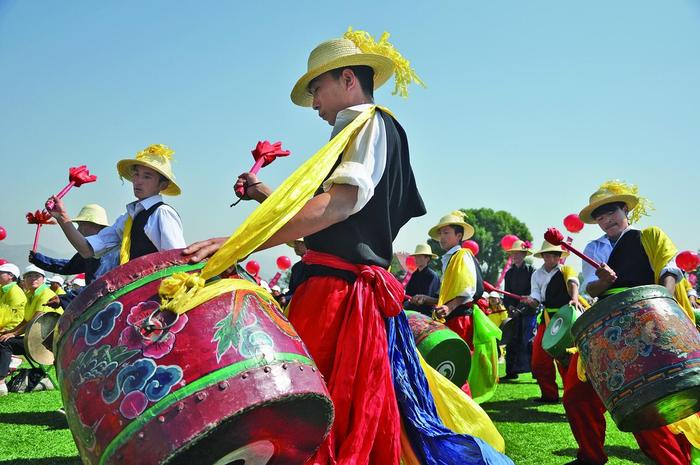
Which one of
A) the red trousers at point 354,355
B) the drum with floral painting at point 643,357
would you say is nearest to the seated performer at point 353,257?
the red trousers at point 354,355

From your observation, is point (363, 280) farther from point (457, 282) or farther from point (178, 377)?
point (457, 282)

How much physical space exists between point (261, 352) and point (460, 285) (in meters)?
5.31

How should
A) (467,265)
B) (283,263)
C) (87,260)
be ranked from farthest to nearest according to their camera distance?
(283,263), (467,265), (87,260)

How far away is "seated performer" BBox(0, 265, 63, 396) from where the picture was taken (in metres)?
8.17

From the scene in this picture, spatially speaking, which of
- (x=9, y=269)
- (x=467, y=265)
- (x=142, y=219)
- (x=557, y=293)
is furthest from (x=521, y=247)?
(x=9, y=269)

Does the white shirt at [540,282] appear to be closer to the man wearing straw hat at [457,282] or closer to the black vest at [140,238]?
the man wearing straw hat at [457,282]

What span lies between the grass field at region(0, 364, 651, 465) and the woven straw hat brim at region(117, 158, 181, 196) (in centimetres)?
212

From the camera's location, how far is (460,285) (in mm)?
6844

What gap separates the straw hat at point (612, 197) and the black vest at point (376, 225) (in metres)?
3.12

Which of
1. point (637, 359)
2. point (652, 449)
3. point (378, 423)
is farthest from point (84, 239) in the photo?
point (652, 449)

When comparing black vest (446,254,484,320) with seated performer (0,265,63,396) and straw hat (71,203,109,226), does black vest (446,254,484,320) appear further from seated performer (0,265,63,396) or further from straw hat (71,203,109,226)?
seated performer (0,265,63,396)

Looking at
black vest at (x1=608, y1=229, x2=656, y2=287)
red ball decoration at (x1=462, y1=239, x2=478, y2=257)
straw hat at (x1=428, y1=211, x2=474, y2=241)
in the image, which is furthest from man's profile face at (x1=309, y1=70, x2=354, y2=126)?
red ball decoration at (x1=462, y1=239, x2=478, y2=257)

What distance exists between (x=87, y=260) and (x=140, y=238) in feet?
5.16

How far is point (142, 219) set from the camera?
4.40 metres
